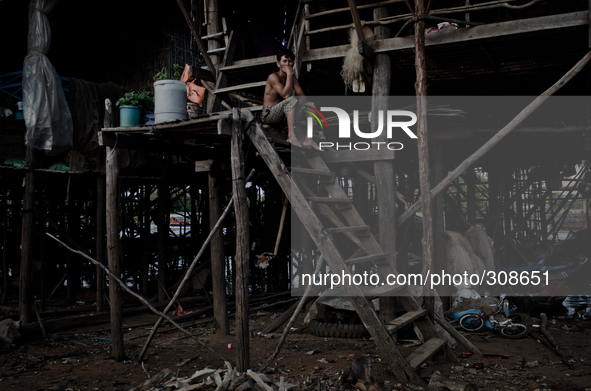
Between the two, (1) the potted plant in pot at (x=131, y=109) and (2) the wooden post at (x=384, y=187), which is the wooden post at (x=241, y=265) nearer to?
(1) the potted plant in pot at (x=131, y=109)

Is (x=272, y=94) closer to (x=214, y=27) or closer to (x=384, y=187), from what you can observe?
(x=384, y=187)

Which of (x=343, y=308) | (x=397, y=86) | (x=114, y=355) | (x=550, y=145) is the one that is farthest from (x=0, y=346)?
(x=550, y=145)

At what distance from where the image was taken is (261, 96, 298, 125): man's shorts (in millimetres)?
5936

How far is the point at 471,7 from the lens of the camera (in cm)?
625

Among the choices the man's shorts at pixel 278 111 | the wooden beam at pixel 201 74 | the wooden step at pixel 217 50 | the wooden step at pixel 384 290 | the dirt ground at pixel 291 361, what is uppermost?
the wooden step at pixel 217 50

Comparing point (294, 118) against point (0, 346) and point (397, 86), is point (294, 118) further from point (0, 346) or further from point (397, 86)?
point (0, 346)

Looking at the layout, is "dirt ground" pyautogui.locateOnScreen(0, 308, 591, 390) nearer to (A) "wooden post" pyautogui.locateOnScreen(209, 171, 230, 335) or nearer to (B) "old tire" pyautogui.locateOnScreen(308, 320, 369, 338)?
(B) "old tire" pyautogui.locateOnScreen(308, 320, 369, 338)

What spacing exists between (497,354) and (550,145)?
5327mm

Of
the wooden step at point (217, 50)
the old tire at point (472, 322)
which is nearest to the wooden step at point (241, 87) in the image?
the wooden step at point (217, 50)

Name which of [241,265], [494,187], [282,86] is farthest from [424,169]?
[494,187]

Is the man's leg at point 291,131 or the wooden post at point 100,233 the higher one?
the man's leg at point 291,131

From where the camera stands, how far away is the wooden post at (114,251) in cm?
644

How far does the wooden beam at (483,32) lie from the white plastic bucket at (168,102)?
237cm

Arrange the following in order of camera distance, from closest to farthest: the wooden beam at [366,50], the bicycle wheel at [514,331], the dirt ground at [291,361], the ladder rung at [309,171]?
1. the dirt ground at [291,361]
2. the ladder rung at [309,171]
3. the wooden beam at [366,50]
4. the bicycle wheel at [514,331]
